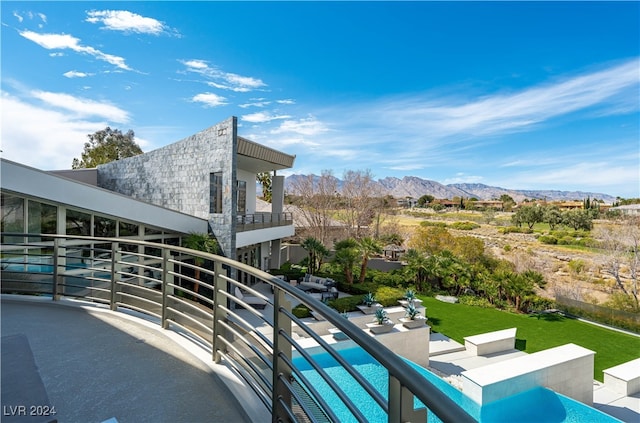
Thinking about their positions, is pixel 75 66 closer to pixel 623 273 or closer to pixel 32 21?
pixel 32 21

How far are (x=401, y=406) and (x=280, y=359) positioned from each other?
3.18 feet

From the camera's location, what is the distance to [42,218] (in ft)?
29.7

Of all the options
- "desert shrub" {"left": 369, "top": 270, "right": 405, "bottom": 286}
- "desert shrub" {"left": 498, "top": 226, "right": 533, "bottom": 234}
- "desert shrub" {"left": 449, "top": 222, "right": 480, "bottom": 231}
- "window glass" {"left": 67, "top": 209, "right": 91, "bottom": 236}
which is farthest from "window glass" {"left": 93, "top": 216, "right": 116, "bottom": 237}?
"desert shrub" {"left": 498, "top": 226, "right": 533, "bottom": 234}

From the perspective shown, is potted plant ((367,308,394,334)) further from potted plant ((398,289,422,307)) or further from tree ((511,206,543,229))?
tree ((511,206,543,229))

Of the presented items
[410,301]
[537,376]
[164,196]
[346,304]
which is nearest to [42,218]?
[164,196]

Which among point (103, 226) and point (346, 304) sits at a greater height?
point (103, 226)

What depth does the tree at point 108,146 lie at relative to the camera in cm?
3151

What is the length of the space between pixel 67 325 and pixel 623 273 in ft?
106

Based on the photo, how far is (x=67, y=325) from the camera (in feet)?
12.2

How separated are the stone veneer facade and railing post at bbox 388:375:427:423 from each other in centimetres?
1253

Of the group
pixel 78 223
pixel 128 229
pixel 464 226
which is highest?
pixel 78 223

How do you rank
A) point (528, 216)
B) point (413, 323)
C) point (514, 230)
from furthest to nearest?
point (528, 216) → point (514, 230) → point (413, 323)

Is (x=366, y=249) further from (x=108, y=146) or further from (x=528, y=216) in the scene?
(x=528, y=216)

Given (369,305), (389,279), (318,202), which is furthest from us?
(318,202)
